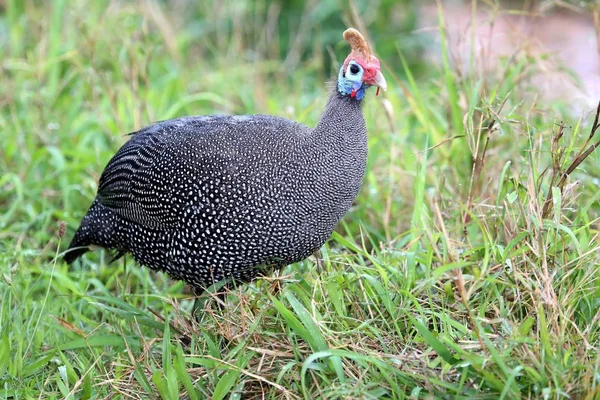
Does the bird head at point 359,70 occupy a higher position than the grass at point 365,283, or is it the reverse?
the bird head at point 359,70

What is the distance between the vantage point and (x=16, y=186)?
4.04 meters

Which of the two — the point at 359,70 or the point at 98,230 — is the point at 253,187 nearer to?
the point at 359,70

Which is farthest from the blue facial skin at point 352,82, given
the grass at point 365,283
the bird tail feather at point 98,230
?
the bird tail feather at point 98,230

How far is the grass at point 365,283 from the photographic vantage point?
2406mm

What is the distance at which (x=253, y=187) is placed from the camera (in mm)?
2850

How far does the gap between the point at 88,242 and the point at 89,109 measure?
187 cm

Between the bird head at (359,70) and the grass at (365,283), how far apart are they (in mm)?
399

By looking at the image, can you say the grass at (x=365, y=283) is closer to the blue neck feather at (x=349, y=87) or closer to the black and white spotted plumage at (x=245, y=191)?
the black and white spotted plumage at (x=245, y=191)

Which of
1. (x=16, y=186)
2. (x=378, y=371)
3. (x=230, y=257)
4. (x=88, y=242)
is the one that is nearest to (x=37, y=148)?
(x=16, y=186)

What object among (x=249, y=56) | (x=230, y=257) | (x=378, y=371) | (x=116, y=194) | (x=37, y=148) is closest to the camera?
(x=378, y=371)

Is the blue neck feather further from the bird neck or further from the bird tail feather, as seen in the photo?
the bird tail feather

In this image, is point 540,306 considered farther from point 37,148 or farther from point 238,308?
point 37,148

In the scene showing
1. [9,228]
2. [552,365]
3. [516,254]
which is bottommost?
[9,228]

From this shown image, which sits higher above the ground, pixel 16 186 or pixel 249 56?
pixel 249 56
